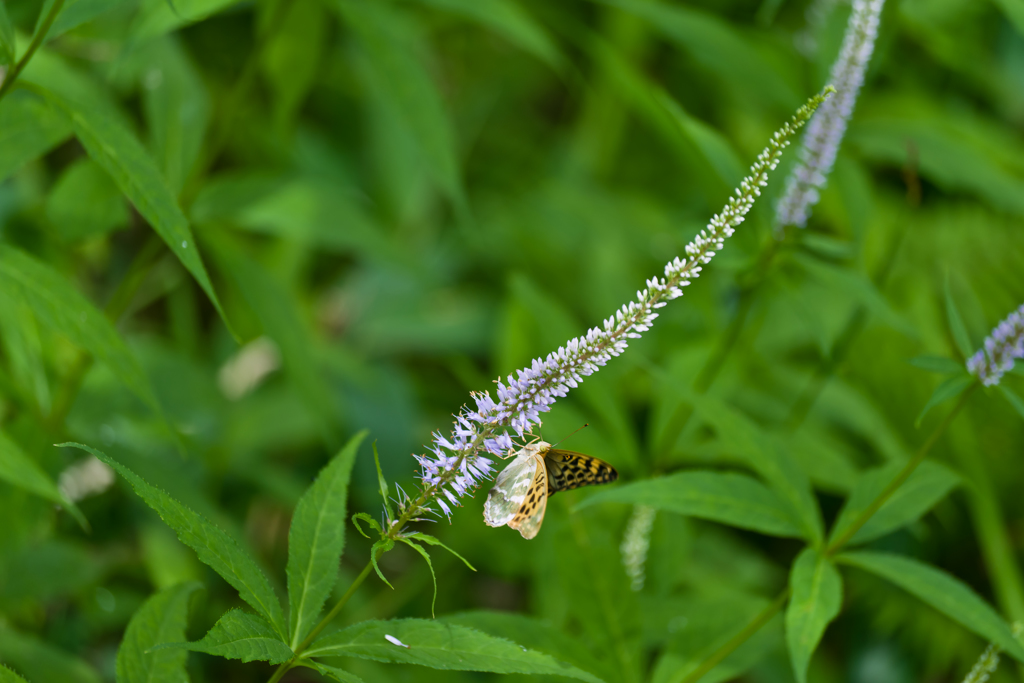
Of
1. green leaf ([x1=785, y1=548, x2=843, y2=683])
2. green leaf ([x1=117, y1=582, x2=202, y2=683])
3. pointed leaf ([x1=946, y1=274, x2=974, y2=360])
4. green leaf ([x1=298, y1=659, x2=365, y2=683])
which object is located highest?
pointed leaf ([x1=946, y1=274, x2=974, y2=360])

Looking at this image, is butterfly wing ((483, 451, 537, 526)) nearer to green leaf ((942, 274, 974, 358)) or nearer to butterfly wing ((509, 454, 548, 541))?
butterfly wing ((509, 454, 548, 541))

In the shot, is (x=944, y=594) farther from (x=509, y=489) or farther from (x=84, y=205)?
(x=84, y=205)

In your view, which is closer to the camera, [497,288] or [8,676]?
[8,676]

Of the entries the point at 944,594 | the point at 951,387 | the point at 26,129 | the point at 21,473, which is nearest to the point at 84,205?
the point at 26,129

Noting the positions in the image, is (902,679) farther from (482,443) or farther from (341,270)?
(341,270)

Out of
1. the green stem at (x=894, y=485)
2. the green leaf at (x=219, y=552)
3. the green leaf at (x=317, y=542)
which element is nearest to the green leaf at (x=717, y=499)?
the green stem at (x=894, y=485)

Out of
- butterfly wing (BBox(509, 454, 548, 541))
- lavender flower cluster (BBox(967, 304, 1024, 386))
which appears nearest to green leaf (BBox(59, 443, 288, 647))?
butterfly wing (BBox(509, 454, 548, 541))
